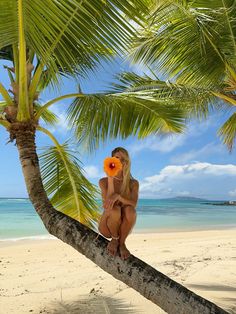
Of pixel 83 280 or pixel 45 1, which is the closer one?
pixel 45 1

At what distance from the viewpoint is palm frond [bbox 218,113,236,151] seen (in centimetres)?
909

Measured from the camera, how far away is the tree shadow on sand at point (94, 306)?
5.93 m

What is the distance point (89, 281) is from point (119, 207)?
490 cm

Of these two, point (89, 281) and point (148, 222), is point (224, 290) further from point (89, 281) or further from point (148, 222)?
point (148, 222)

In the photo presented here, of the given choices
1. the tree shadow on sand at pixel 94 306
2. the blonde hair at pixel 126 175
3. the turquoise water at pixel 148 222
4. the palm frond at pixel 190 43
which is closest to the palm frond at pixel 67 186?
the tree shadow on sand at pixel 94 306

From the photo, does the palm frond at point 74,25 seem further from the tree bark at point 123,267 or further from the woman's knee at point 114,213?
the woman's knee at point 114,213

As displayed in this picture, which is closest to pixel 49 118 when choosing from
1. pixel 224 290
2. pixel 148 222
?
pixel 224 290

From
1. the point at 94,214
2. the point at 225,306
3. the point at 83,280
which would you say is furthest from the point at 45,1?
the point at 83,280

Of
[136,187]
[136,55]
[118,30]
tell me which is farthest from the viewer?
[136,55]

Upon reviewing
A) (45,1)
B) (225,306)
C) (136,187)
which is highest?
(45,1)

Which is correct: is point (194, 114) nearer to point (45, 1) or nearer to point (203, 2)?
point (203, 2)

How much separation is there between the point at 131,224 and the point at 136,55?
3974 millimetres

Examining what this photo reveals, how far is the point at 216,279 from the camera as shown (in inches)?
319

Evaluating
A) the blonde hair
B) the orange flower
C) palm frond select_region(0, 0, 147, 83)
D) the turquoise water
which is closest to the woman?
the blonde hair
